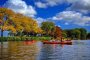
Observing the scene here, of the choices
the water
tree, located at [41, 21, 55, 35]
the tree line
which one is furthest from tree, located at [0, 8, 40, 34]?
the water

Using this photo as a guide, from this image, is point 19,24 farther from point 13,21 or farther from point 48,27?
point 48,27

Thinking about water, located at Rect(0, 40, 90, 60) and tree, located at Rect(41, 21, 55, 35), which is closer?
water, located at Rect(0, 40, 90, 60)

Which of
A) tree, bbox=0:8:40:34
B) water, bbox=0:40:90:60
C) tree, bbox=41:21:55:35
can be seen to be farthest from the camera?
tree, bbox=41:21:55:35

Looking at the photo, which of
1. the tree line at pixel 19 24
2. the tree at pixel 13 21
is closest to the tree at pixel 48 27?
the tree line at pixel 19 24

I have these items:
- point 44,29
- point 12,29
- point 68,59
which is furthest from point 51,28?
point 68,59

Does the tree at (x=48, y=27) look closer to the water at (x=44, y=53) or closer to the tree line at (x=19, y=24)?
the tree line at (x=19, y=24)

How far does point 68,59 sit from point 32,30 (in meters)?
120

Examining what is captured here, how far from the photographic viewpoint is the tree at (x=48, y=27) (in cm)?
18425

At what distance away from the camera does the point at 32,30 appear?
15650 centimetres

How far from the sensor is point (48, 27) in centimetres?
18450

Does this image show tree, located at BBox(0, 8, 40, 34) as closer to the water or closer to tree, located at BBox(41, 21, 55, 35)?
tree, located at BBox(41, 21, 55, 35)

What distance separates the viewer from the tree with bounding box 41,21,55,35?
184250 mm

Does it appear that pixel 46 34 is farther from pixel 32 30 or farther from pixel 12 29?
pixel 12 29

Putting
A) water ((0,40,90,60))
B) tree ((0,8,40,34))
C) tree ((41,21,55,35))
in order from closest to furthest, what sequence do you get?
water ((0,40,90,60))
tree ((0,8,40,34))
tree ((41,21,55,35))
